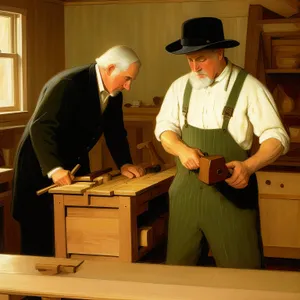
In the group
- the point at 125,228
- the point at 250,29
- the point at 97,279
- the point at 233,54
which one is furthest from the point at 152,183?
the point at 233,54

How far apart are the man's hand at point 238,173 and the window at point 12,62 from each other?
2.93 metres

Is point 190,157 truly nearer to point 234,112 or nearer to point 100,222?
Result: point 234,112

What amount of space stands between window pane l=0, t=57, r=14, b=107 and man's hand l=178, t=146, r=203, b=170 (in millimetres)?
2783

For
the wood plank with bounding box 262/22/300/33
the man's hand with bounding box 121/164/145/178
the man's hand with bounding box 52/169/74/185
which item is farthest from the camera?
the wood plank with bounding box 262/22/300/33

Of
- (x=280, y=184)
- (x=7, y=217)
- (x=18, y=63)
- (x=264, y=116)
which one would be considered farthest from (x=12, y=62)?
(x=264, y=116)

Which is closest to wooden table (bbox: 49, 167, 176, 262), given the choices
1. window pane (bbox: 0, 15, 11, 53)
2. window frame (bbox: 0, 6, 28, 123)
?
window frame (bbox: 0, 6, 28, 123)

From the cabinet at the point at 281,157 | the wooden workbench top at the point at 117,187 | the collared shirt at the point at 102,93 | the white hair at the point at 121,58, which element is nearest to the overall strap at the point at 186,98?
the wooden workbench top at the point at 117,187

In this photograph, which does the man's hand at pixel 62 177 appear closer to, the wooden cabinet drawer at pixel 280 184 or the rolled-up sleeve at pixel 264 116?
the rolled-up sleeve at pixel 264 116

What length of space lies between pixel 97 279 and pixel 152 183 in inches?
50.6

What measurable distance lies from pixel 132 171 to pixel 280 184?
148 cm

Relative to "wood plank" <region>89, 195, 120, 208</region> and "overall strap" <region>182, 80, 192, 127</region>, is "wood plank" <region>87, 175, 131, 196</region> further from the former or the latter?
"overall strap" <region>182, 80, 192, 127</region>

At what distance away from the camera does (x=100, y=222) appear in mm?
3049

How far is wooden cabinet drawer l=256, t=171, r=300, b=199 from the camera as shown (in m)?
4.62

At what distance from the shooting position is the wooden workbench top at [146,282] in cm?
186
